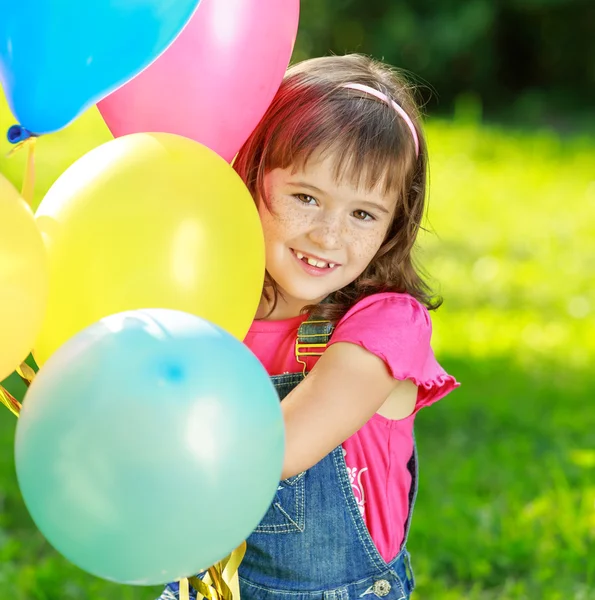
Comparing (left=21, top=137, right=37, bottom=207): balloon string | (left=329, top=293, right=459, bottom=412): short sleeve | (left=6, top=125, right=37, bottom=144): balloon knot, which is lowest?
(left=329, top=293, right=459, bottom=412): short sleeve

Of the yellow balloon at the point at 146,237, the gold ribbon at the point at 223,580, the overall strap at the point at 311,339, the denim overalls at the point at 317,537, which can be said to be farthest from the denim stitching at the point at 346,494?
the yellow balloon at the point at 146,237

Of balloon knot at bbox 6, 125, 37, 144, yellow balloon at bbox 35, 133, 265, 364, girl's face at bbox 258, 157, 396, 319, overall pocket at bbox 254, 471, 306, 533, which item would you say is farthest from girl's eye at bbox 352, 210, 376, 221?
balloon knot at bbox 6, 125, 37, 144

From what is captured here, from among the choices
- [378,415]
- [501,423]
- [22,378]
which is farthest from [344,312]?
[501,423]

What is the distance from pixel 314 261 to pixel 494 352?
2.50 meters

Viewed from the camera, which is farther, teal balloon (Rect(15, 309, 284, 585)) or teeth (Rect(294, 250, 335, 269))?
teeth (Rect(294, 250, 335, 269))

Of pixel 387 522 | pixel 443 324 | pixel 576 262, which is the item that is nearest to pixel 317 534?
pixel 387 522

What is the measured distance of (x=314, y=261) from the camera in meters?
1.62

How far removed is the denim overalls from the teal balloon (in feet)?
1.66

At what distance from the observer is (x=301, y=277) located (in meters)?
1.62

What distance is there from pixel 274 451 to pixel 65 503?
232mm

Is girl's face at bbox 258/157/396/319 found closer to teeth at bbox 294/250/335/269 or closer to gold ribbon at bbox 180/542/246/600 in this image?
teeth at bbox 294/250/335/269

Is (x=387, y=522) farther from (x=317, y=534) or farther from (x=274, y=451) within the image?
(x=274, y=451)

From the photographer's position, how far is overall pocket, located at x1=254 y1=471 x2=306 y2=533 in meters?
1.69

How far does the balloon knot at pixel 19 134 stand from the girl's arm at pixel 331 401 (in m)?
0.49
